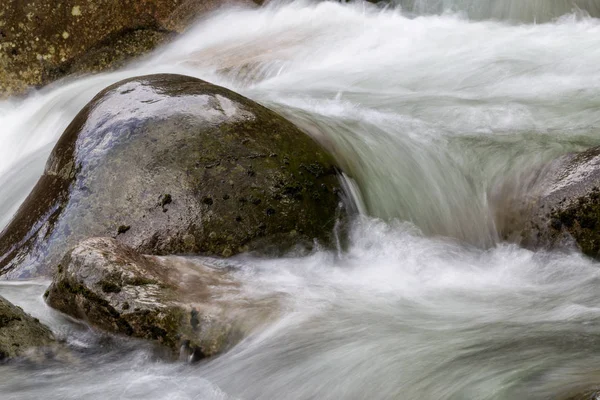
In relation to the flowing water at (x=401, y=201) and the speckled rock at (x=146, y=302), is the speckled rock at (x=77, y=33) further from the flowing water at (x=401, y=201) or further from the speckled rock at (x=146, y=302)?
the speckled rock at (x=146, y=302)

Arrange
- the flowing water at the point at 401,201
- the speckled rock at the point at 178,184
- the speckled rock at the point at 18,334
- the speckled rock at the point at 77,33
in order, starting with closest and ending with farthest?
the flowing water at the point at 401,201
the speckled rock at the point at 18,334
the speckled rock at the point at 178,184
the speckled rock at the point at 77,33

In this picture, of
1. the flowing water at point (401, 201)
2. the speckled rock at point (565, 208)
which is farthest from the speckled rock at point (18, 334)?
the speckled rock at point (565, 208)

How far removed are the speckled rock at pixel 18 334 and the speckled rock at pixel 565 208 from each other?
260cm

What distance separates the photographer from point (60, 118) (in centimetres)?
698

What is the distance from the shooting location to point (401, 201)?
4887 mm

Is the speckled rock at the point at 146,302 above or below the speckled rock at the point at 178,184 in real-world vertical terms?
below

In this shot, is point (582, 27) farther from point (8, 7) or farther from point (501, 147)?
point (8, 7)

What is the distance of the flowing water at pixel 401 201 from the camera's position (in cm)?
328

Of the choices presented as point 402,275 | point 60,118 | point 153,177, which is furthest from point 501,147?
point 60,118

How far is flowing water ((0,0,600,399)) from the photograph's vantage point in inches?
129

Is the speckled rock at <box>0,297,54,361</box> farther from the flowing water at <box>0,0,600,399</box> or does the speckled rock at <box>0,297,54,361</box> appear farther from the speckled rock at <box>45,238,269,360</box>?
the speckled rock at <box>45,238,269,360</box>

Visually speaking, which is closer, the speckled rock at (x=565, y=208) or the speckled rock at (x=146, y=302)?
the speckled rock at (x=146, y=302)

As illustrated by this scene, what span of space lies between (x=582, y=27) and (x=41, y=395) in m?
5.88

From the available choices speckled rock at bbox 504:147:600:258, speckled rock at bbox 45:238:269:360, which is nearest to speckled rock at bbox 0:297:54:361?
speckled rock at bbox 45:238:269:360
